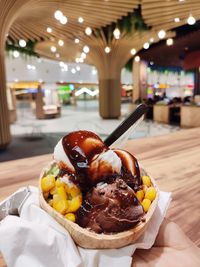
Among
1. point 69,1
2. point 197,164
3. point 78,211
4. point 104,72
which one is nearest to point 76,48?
point 104,72

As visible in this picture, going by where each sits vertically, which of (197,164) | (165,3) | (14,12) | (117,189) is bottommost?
(197,164)

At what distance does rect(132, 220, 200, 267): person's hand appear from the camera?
2.13 ft

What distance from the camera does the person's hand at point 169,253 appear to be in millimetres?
649

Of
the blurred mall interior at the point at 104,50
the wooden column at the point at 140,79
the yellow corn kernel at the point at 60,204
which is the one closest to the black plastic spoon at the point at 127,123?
the yellow corn kernel at the point at 60,204

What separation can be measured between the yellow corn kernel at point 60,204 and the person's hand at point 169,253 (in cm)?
24

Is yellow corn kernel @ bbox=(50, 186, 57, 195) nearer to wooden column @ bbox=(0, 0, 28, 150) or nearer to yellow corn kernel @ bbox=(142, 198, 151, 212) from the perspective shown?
yellow corn kernel @ bbox=(142, 198, 151, 212)

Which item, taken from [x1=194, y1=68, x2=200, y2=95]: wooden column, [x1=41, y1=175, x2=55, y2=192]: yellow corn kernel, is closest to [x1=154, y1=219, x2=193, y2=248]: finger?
[x1=41, y1=175, x2=55, y2=192]: yellow corn kernel

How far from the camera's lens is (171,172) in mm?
1549

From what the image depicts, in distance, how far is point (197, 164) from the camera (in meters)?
1.70

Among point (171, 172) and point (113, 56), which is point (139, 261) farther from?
point (113, 56)

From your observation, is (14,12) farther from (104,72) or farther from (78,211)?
(104,72)

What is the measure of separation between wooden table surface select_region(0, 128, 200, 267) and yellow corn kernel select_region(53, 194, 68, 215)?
1.87ft

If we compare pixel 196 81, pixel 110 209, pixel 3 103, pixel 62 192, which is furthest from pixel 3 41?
pixel 196 81

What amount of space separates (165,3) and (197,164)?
5141 mm
